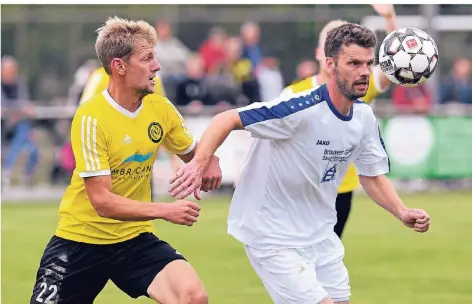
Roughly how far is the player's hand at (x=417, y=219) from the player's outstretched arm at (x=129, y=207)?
1398 millimetres

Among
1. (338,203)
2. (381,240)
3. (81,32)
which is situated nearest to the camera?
(338,203)

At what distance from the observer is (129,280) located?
6398 mm

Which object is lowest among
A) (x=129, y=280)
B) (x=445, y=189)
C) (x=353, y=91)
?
(x=445, y=189)

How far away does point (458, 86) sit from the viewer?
19.4 m

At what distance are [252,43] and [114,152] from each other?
44.3ft

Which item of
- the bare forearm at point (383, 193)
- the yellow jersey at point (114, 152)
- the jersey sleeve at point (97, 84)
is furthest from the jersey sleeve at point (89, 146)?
the jersey sleeve at point (97, 84)

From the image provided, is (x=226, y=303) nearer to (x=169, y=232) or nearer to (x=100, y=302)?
(x=100, y=302)

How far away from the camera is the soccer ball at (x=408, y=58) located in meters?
7.00

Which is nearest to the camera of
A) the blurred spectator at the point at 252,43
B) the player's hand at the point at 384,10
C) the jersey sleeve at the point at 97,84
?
the player's hand at the point at 384,10

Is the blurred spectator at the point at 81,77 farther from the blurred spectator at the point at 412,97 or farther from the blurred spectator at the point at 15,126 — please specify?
the blurred spectator at the point at 412,97

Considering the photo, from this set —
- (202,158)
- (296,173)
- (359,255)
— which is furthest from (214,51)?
(202,158)

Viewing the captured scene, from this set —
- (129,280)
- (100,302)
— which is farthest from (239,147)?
(129,280)

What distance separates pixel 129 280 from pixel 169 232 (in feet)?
24.0

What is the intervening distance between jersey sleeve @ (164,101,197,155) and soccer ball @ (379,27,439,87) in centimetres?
141
